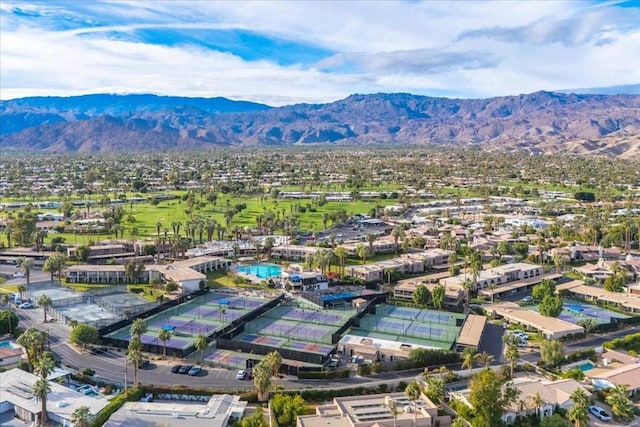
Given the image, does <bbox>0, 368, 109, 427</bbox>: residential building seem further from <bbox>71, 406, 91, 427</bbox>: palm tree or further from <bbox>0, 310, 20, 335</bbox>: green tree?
<bbox>0, 310, 20, 335</bbox>: green tree

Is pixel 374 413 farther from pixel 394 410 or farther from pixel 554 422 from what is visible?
pixel 554 422

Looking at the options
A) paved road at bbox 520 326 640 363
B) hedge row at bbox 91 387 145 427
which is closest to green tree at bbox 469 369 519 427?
paved road at bbox 520 326 640 363

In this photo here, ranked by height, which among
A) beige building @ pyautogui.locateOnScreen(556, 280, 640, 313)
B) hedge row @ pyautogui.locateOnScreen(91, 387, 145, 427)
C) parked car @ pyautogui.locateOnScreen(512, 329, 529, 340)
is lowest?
hedge row @ pyautogui.locateOnScreen(91, 387, 145, 427)

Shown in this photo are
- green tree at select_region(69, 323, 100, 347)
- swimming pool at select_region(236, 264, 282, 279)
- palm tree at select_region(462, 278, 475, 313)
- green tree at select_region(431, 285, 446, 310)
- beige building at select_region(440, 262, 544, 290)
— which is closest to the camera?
green tree at select_region(69, 323, 100, 347)

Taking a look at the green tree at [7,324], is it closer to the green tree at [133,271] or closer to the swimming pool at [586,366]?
the green tree at [133,271]

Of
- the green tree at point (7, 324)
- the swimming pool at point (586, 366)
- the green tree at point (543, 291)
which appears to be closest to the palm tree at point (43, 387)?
the green tree at point (7, 324)

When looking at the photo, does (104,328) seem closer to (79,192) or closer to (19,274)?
(19,274)
